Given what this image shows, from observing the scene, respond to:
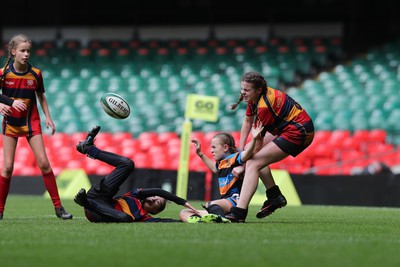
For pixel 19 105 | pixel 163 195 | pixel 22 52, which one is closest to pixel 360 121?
pixel 163 195

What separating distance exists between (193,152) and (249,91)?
10.6m

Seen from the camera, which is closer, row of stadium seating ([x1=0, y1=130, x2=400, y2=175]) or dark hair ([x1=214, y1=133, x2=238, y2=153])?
dark hair ([x1=214, y1=133, x2=238, y2=153])

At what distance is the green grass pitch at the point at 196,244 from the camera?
19.1 feet

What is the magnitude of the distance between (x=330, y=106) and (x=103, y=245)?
14438 mm

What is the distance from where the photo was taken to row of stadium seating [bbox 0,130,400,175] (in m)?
17.8

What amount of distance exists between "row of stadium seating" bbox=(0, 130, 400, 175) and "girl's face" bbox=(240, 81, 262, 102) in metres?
8.74

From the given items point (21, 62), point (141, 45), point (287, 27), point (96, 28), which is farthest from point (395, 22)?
point (21, 62)

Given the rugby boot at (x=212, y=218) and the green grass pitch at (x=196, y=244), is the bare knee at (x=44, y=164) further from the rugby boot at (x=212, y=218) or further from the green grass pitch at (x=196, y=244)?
the rugby boot at (x=212, y=218)

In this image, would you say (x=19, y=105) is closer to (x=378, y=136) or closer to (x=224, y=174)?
(x=224, y=174)

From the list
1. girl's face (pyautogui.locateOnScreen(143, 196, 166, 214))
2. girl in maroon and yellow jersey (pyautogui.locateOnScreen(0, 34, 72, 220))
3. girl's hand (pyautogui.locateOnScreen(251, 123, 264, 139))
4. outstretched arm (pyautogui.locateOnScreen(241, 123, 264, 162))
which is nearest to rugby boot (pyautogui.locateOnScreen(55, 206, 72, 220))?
girl in maroon and yellow jersey (pyautogui.locateOnScreen(0, 34, 72, 220))

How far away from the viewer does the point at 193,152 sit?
19406mm

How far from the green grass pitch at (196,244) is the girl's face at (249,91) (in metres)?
1.32

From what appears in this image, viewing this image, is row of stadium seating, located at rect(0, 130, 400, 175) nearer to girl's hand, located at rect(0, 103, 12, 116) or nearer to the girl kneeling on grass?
the girl kneeling on grass

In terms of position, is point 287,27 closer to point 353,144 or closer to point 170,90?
point 170,90
